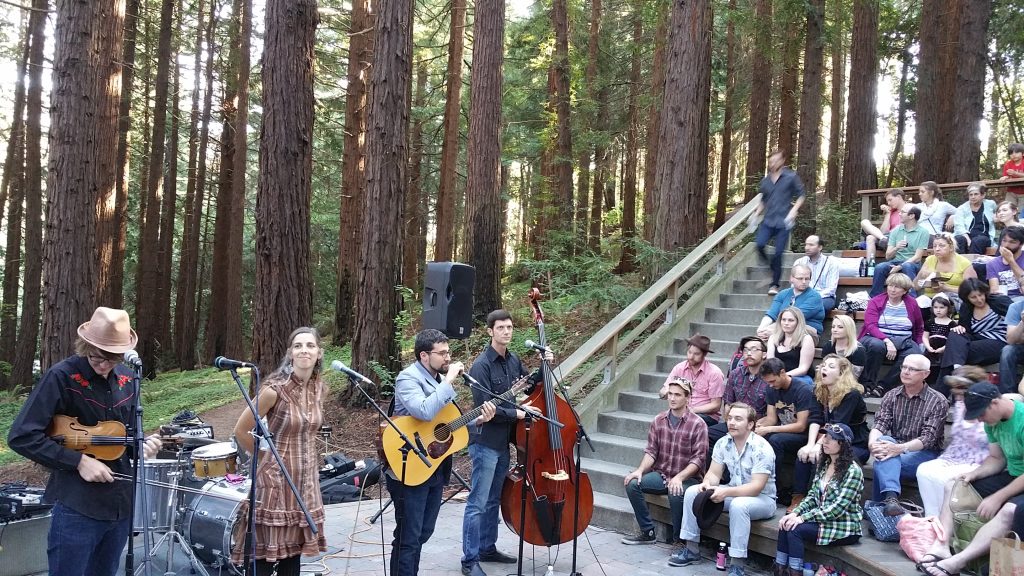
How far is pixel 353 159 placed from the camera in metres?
17.0

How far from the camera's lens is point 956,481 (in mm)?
5375

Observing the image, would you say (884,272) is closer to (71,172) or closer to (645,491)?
(645,491)

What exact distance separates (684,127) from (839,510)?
23.1ft

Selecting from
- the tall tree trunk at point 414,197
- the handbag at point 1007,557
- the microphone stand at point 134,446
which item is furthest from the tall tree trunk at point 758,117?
the microphone stand at point 134,446

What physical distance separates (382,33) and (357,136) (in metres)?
6.22

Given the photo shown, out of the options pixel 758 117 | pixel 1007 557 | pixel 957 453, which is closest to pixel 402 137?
pixel 957 453

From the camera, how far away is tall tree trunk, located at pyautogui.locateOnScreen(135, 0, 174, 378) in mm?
18156

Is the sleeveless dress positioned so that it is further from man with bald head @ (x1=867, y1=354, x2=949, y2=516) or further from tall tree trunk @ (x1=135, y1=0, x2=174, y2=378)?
tall tree trunk @ (x1=135, y1=0, x2=174, y2=378)

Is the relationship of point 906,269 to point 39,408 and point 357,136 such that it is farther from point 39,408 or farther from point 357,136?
point 357,136

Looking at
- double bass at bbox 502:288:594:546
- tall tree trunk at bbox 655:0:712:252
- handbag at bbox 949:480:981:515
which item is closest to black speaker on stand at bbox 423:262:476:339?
double bass at bbox 502:288:594:546

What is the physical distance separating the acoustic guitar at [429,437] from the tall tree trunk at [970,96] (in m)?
13.2

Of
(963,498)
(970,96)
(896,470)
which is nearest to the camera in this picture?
(963,498)

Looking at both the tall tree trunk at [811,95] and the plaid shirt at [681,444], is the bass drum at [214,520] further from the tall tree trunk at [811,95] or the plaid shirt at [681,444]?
the tall tree trunk at [811,95]

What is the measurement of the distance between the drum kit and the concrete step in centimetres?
422
